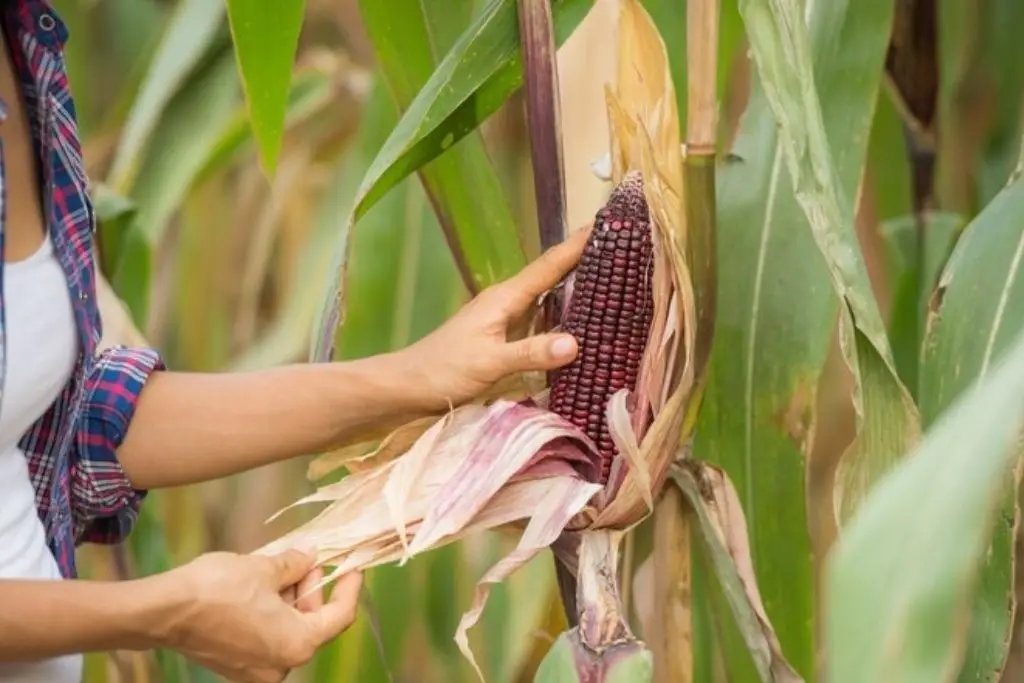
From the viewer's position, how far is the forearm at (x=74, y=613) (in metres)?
0.44

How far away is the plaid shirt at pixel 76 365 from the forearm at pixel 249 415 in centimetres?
1

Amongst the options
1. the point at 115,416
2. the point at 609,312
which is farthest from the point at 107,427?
the point at 609,312

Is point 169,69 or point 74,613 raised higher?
point 169,69

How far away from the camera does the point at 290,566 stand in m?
0.49

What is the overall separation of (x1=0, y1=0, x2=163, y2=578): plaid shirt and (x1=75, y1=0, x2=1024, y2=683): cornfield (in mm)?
78

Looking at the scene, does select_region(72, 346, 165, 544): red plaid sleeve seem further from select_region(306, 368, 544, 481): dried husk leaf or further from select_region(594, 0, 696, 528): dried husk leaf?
select_region(594, 0, 696, 528): dried husk leaf

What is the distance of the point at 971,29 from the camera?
71cm

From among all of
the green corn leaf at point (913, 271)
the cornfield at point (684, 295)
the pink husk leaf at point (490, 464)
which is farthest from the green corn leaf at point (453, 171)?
the green corn leaf at point (913, 271)

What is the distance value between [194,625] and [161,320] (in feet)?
2.00

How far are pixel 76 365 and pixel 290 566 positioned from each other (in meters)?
0.14

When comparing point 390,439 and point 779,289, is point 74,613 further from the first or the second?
point 779,289

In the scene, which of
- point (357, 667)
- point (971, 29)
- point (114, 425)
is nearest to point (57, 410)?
point (114, 425)

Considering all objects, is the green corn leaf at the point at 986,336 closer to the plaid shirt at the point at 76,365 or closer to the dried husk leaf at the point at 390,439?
the dried husk leaf at the point at 390,439

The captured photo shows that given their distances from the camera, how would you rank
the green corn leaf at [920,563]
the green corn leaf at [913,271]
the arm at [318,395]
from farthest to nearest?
the green corn leaf at [913,271] → the arm at [318,395] → the green corn leaf at [920,563]
